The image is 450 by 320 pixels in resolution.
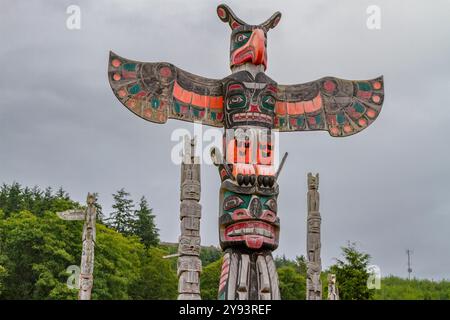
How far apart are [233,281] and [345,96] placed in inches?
191

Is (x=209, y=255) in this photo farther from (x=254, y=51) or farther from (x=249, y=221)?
(x=249, y=221)

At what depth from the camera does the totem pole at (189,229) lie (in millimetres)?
10742

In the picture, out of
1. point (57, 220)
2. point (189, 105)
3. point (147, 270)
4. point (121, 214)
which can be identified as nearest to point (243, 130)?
point (189, 105)

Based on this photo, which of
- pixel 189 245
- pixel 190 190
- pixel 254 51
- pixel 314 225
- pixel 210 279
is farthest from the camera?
pixel 210 279

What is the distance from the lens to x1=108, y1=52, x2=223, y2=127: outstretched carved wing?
1284cm

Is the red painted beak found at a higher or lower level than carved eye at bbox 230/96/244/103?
higher

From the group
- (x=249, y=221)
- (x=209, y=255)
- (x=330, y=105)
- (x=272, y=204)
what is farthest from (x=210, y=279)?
(x=249, y=221)

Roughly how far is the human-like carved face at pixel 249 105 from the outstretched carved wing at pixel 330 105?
2.49 feet

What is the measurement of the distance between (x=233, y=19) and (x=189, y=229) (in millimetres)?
5018

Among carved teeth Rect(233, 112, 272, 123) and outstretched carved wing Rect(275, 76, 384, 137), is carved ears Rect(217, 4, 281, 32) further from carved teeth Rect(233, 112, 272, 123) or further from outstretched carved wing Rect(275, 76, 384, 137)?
carved teeth Rect(233, 112, 272, 123)

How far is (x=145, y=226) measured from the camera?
41.5 m

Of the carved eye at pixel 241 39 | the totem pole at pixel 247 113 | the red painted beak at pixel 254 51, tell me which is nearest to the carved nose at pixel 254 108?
the totem pole at pixel 247 113

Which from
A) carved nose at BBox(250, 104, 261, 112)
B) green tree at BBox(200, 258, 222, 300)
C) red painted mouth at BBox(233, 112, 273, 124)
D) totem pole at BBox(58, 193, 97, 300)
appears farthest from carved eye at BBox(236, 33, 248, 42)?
green tree at BBox(200, 258, 222, 300)

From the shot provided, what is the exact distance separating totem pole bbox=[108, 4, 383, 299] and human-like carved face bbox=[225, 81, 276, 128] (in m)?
0.02
